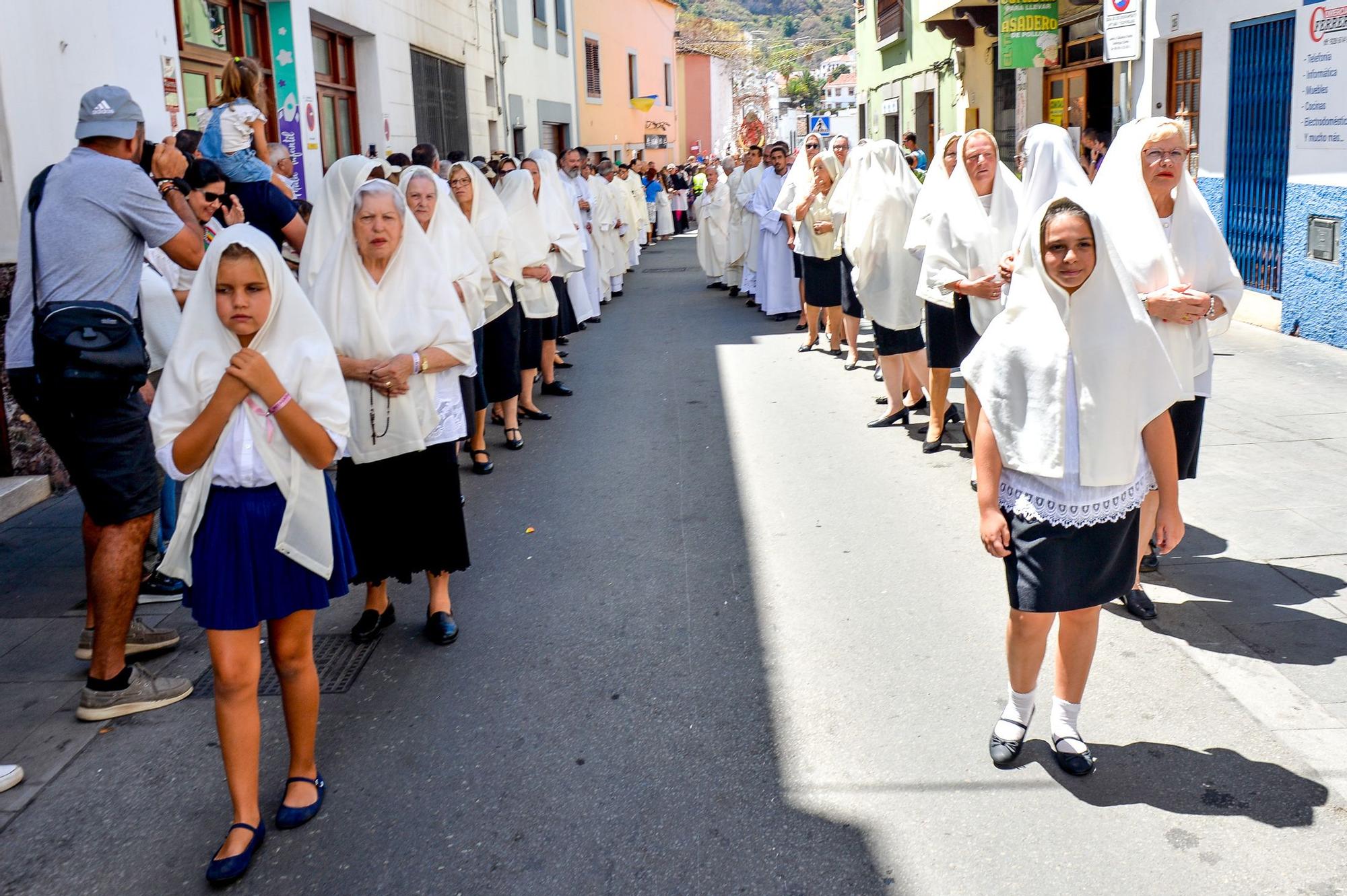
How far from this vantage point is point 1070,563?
3.47 meters

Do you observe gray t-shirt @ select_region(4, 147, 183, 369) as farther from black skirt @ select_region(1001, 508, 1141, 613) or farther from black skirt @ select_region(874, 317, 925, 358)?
black skirt @ select_region(874, 317, 925, 358)

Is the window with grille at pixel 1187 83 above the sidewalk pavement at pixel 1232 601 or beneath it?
above

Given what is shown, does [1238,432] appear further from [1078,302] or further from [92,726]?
[92,726]

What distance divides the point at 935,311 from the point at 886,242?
3.68ft

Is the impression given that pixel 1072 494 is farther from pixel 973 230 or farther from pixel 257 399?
pixel 973 230

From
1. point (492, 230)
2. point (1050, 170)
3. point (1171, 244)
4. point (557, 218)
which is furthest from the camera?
point (557, 218)

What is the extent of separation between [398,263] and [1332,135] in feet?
26.9

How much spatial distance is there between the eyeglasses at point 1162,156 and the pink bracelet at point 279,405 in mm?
3073

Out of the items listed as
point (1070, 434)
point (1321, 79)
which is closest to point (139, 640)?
point (1070, 434)

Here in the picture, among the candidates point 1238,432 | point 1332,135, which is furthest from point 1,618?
point 1332,135

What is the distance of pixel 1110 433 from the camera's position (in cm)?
339

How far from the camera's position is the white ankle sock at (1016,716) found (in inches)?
148

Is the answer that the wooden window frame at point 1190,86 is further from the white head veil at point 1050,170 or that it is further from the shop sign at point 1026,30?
the white head veil at point 1050,170

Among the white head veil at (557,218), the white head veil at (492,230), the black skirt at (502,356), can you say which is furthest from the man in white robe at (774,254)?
the white head veil at (492,230)
